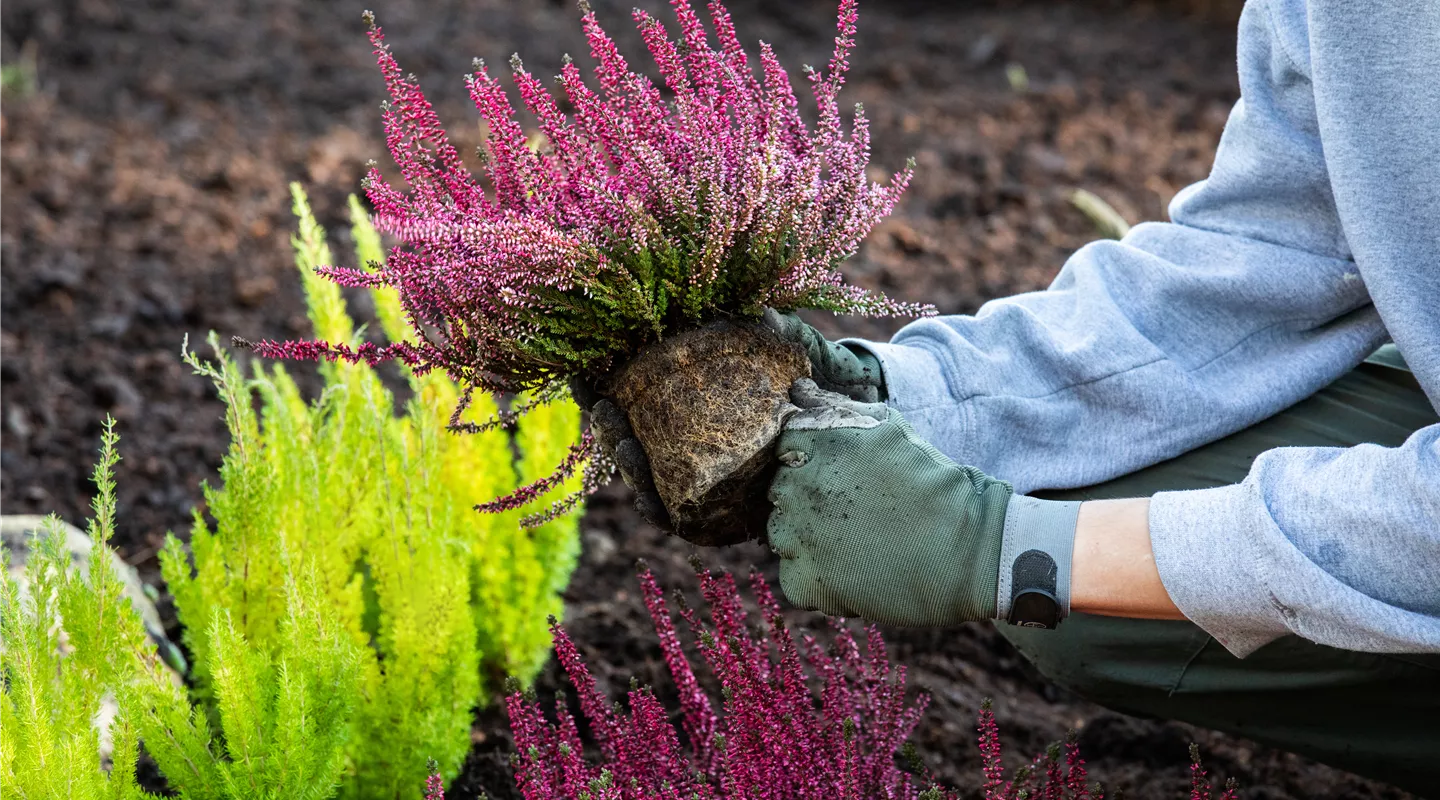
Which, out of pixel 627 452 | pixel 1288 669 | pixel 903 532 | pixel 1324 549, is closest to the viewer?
pixel 1324 549

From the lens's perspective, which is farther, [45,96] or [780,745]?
[45,96]

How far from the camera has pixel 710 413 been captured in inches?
62.7

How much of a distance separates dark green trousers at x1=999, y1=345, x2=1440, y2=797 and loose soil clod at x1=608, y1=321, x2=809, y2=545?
0.56 meters

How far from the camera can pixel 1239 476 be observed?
6.27 ft

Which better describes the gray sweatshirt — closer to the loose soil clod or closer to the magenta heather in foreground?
the loose soil clod

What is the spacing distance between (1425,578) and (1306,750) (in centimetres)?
67

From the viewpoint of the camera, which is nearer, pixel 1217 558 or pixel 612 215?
pixel 1217 558

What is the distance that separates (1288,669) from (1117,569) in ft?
1.88

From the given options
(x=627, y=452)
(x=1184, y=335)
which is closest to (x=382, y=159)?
(x=627, y=452)

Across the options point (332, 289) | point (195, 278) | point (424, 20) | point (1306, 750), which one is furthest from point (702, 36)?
point (424, 20)

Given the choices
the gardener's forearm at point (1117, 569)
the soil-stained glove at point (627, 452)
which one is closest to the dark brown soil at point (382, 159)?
the gardener's forearm at point (1117, 569)

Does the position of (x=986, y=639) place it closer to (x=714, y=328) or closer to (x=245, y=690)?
(x=714, y=328)

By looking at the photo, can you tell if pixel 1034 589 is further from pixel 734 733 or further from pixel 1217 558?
pixel 734 733

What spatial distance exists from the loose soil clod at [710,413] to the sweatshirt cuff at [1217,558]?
48cm
